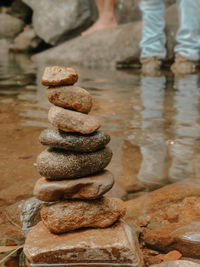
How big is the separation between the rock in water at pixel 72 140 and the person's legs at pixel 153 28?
612 centimetres

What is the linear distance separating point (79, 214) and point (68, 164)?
0.25 m

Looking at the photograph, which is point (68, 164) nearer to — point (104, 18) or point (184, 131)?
point (184, 131)

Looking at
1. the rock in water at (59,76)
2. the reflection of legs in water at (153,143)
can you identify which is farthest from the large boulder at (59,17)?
the rock in water at (59,76)

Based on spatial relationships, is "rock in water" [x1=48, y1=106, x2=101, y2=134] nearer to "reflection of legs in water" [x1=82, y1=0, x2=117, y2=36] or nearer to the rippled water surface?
the rippled water surface

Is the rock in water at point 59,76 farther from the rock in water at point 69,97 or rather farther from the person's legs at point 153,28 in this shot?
the person's legs at point 153,28

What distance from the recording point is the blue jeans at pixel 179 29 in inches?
281

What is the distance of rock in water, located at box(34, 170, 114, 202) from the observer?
1864 mm

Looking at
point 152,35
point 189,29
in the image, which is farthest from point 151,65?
point 189,29

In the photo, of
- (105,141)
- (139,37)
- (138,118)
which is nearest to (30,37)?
(139,37)

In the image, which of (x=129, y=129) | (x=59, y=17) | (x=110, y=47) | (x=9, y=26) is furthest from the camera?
(x=9, y=26)

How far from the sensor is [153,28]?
761 cm

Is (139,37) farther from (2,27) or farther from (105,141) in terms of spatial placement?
(105,141)

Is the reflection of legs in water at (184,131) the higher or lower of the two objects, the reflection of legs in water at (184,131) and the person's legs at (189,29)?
the lower

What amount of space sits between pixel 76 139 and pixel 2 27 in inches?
479
